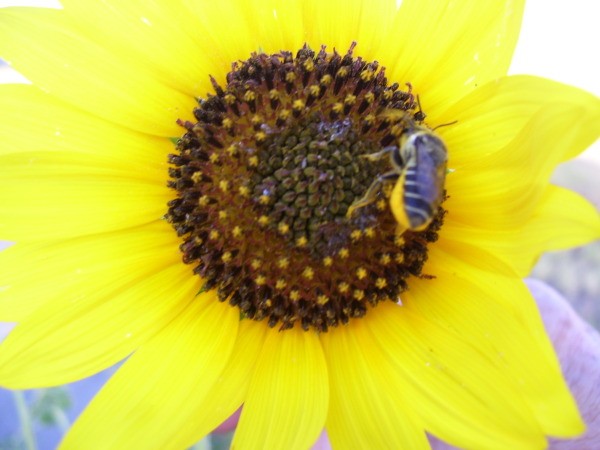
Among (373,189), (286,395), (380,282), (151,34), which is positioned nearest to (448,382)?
(380,282)

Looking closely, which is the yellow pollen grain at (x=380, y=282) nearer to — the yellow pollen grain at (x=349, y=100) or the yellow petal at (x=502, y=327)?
the yellow petal at (x=502, y=327)

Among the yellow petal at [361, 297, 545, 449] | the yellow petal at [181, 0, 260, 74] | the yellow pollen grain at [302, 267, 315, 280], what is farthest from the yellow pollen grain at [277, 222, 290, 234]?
the yellow petal at [181, 0, 260, 74]

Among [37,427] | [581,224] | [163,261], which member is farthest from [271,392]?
[37,427]

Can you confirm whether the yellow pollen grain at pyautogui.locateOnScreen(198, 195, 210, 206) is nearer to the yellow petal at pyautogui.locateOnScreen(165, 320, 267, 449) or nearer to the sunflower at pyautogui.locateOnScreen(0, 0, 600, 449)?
the sunflower at pyautogui.locateOnScreen(0, 0, 600, 449)

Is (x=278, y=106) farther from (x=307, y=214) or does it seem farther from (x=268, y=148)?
(x=307, y=214)

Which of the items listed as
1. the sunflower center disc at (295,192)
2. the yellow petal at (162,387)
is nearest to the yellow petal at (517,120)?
the sunflower center disc at (295,192)
